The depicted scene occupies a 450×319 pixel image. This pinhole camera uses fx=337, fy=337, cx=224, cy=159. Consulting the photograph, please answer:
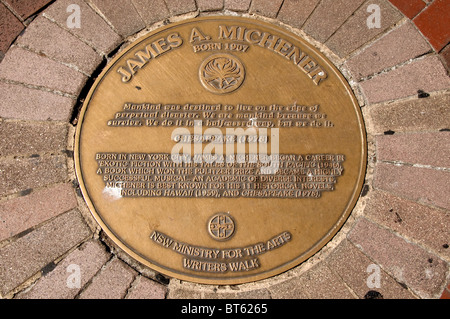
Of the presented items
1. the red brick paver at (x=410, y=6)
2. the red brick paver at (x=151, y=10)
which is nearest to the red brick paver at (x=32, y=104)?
the red brick paver at (x=151, y=10)

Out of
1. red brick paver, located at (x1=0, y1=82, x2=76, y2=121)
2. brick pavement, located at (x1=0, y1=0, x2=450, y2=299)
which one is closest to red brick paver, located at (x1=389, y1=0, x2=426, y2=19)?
brick pavement, located at (x1=0, y1=0, x2=450, y2=299)

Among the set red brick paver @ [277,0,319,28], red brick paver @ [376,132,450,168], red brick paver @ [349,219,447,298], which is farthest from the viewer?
red brick paver @ [277,0,319,28]

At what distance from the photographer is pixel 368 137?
88.7 inches

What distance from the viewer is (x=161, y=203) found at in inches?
83.8

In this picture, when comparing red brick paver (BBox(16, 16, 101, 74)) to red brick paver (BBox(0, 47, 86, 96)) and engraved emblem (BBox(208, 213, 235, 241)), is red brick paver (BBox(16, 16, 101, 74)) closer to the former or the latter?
red brick paver (BBox(0, 47, 86, 96))

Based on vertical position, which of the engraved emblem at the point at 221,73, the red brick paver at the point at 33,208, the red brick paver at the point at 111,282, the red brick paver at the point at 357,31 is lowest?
the red brick paver at the point at 111,282

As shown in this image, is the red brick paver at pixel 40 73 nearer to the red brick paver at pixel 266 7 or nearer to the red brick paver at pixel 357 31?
the red brick paver at pixel 266 7

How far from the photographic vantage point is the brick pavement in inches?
82.0

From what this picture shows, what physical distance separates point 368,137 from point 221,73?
1070mm

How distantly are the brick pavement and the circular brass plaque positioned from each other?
117 mm

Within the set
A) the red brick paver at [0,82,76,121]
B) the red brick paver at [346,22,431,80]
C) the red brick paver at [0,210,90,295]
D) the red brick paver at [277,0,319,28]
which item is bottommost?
the red brick paver at [0,210,90,295]

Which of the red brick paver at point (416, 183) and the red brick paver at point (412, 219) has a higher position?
the red brick paver at point (416, 183)

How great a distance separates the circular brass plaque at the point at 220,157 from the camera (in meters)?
2.10

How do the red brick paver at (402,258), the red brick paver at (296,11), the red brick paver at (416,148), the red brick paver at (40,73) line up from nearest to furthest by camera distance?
the red brick paver at (402,258), the red brick paver at (416,148), the red brick paver at (40,73), the red brick paver at (296,11)
